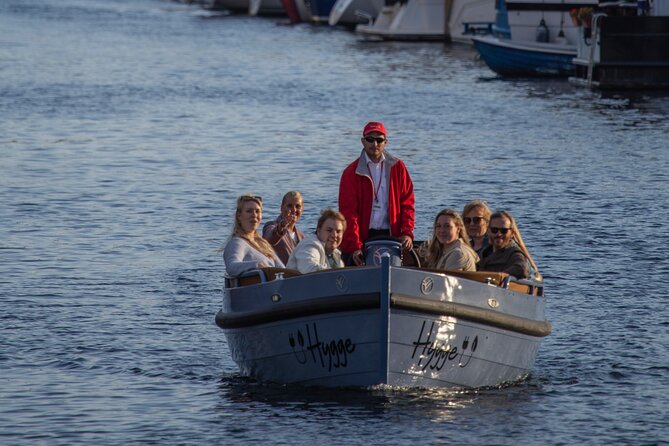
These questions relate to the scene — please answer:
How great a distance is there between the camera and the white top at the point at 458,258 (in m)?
13.0

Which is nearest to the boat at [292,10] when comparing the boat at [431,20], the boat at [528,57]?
the boat at [431,20]

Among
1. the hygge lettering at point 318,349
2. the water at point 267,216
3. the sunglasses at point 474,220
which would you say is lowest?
the water at point 267,216

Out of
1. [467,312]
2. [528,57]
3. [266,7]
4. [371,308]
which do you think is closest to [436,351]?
[467,312]

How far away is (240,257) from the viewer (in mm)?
13398

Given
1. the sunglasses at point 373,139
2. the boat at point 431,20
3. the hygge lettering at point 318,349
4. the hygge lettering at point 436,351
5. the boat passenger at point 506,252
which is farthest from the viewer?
the boat at point 431,20

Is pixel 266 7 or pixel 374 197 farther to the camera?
pixel 266 7

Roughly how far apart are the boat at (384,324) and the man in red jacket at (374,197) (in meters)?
1.13

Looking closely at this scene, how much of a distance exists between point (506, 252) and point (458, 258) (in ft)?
2.50

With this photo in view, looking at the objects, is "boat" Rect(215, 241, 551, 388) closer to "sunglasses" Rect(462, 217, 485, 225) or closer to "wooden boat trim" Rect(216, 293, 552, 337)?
"wooden boat trim" Rect(216, 293, 552, 337)

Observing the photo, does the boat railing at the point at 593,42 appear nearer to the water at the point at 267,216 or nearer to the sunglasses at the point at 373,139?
the water at the point at 267,216

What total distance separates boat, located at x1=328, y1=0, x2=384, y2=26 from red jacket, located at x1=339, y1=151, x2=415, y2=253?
77658 millimetres

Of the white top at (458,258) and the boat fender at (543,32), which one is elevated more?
the boat fender at (543,32)

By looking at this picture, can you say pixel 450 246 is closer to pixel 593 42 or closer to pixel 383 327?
pixel 383 327

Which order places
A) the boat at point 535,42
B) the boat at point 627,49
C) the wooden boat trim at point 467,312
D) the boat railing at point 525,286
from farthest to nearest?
the boat at point 535,42 < the boat at point 627,49 < the boat railing at point 525,286 < the wooden boat trim at point 467,312
